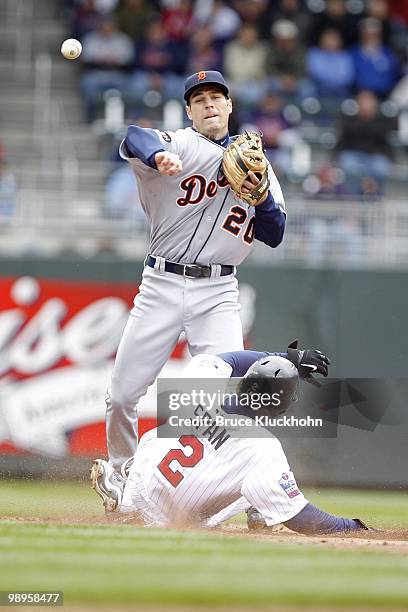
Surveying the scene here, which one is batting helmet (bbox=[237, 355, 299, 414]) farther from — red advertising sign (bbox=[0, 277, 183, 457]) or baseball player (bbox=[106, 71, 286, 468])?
red advertising sign (bbox=[0, 277, 183, 457])

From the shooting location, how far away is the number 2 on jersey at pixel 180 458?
18.5 feet

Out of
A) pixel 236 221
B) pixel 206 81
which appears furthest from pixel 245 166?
pixel 206 81

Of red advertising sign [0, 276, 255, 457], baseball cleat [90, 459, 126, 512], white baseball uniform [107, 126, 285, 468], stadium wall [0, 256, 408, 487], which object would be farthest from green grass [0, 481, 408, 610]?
stadium wall [0, 256, 408, 487]

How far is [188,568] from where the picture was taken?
4.72 metres

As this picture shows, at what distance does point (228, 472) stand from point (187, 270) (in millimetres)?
1449


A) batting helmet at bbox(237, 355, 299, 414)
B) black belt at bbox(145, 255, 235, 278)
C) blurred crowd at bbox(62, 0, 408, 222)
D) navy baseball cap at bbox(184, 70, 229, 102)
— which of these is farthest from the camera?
blurred crowd at bbox(62, 0, 408, 222)

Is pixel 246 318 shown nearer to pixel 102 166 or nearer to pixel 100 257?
pixel 100 257

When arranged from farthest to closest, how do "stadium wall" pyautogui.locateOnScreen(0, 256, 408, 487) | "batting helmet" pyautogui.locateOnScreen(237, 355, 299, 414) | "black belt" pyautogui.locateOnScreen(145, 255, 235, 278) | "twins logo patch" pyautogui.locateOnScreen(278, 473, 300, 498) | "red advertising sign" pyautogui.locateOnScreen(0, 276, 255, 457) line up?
1. "stadium wall" pyautogui.locateOnScreen(0, 256, 408, 487)
2. "red advertising sign" pyautogui.locateOnScreen(0, 276, 255, 457)
3. "black belt" pyautogui.locateOnScreen(145, 255, 235, 278)
4. "batting helmet" pyautogui.locateOnScreen(237, 355, 299, 414)
5. "twins logo patch" pyautogui.locateOnScreen(278, 473, 300, 498)

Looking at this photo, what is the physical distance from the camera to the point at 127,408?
670 centimetres

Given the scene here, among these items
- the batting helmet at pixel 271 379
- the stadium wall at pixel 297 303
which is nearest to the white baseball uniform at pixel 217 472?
the batting helmet at pixel 271 379

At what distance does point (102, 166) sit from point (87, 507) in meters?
5.57

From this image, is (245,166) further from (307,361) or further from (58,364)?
(58,364)

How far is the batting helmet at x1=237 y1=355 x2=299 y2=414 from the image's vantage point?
18.8ft

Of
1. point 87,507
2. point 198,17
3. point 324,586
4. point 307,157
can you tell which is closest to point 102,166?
point 307,157
